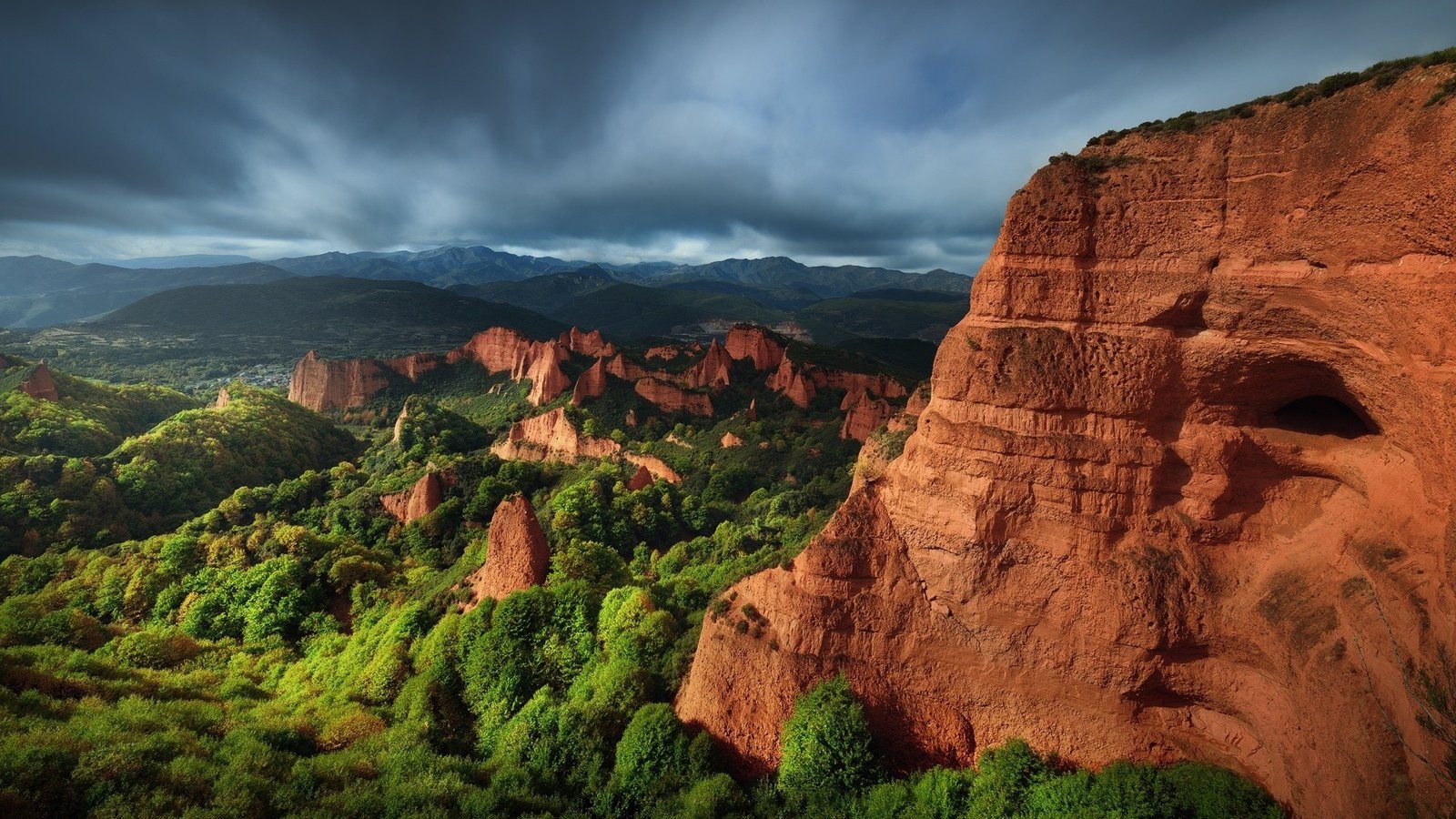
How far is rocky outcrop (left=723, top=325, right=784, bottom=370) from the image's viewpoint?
103 m

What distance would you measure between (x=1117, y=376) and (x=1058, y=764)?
39.2 feet

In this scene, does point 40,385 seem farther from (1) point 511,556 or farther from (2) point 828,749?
(2) point 828,749

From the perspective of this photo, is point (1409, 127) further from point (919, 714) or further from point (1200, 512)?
point (919, 714)

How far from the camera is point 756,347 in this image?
104062mm

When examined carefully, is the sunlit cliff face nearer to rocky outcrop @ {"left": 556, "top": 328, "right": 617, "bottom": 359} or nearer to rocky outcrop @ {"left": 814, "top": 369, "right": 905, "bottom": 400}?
rocky outcrop @ {"left": 814, "top": 369, "right": 905, "bottom": 400}

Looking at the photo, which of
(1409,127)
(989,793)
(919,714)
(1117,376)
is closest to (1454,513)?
(1117,376)

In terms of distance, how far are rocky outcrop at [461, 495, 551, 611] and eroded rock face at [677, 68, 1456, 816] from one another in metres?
13.9

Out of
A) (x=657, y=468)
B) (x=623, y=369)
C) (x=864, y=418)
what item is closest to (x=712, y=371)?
(x=623, y=369)

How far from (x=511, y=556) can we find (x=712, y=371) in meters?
68.3

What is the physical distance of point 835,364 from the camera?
9675cm

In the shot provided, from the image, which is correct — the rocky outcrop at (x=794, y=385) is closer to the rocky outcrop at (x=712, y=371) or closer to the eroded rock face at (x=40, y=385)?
the rocky outcrop at (x=712, y=371)

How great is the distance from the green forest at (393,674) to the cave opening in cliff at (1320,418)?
9.75m

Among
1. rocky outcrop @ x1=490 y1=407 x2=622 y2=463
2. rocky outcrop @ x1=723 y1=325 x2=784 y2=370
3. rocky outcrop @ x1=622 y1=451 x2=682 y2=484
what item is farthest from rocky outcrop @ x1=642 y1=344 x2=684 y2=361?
rocky outcrop @ x1=622 y1=451 x2=682 y2=484

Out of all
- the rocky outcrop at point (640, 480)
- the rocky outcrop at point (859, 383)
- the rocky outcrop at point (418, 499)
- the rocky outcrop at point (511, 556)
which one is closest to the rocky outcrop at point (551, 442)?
the rocky outcrop at point (640, 480)
